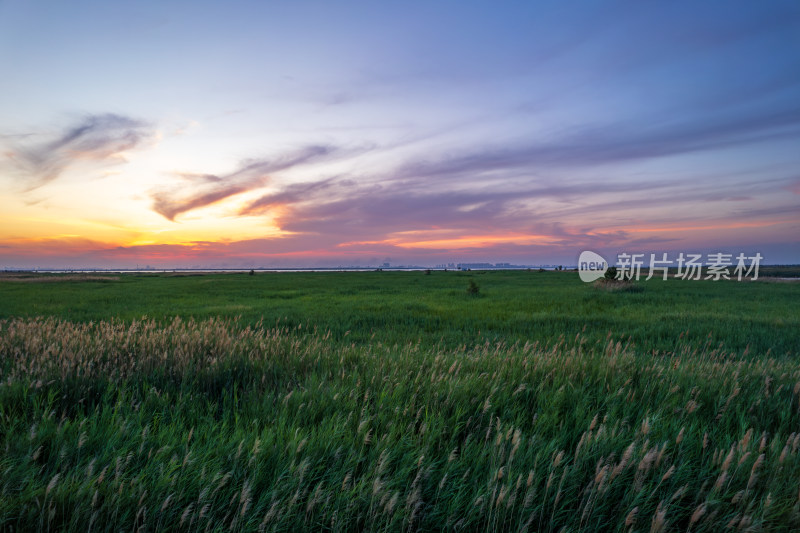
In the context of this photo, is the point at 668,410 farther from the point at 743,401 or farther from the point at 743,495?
the point at 743,495

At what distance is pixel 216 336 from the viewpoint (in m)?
6.30

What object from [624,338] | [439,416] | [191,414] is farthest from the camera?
[624,338]

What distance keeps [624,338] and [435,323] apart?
18.8 ft

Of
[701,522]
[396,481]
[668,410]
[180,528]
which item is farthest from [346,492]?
[668,410]

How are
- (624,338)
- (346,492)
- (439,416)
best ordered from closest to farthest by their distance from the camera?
(346,492) → (439,416) → (624,338)

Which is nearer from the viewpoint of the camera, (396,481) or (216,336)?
(396,481)

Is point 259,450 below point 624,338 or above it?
above

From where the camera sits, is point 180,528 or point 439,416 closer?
point 180,528

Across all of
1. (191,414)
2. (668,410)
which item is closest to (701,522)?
(668,410)

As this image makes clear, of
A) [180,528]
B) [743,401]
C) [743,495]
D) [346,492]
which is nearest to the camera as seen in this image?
[180,528]

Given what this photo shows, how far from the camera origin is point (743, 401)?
4.36m

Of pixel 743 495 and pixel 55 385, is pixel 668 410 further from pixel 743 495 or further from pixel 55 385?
pixel 55 385

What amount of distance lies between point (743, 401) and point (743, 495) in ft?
8.78

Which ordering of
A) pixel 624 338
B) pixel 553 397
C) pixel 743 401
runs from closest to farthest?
pixel 553 397 → pixel 743 401 → pixel 624 338
